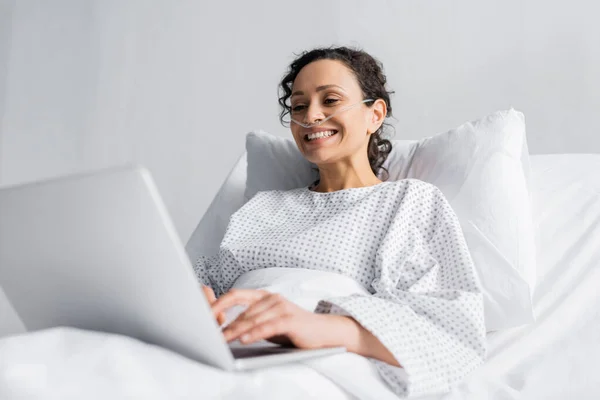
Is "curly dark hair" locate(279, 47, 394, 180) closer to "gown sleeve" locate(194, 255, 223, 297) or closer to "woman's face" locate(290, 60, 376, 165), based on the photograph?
"woman's face" locate(290, 60, 376, 165)

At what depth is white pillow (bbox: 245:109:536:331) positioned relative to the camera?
1.43 m

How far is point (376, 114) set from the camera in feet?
5.76

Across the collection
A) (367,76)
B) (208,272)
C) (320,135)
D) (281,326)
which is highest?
(367,76)

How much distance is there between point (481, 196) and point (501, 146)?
0.16 metres

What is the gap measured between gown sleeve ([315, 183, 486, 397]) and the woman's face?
0.77 ft

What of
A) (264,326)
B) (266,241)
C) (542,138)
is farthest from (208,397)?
(542,138)

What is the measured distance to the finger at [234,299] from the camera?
1.11 meters

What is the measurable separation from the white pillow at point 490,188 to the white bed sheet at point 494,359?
7 centimetres

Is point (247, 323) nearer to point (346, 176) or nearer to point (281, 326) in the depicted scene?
point (281, 326)

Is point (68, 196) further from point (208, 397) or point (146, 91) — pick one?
point (146, 91)

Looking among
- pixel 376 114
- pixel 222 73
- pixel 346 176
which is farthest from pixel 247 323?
pixel 222 73

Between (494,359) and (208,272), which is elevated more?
(208,272)

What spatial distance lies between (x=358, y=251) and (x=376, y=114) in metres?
0.44

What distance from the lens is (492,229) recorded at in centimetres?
Answer: 153
